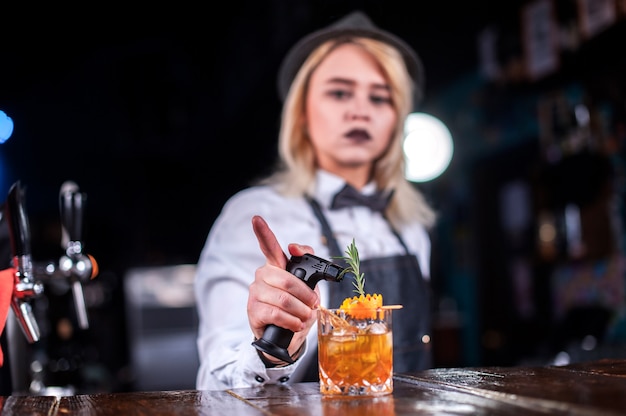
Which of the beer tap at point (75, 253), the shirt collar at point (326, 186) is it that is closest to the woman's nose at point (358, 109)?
the shirt collar at point (326, 186)

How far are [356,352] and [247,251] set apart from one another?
943 mm

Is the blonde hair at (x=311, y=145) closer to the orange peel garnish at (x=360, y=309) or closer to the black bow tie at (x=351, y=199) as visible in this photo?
the black bow tie at (x=351, y=199)

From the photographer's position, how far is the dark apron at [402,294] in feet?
7.23

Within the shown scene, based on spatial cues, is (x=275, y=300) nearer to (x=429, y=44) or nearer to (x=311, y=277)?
(x=311, y=277)

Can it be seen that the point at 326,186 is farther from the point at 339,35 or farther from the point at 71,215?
the point at 71,215

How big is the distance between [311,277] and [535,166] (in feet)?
13.5

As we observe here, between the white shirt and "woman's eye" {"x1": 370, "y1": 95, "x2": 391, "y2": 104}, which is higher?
"woman's eye" {"x1": 370, "y1": 95, "x2": 391, "y2": 104}

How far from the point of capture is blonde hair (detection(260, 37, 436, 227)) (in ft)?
7.95

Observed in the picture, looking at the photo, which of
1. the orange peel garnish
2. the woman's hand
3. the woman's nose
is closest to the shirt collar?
the woman's nose

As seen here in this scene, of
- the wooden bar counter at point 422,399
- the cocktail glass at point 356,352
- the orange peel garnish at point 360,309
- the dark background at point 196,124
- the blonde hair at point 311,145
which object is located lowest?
the wooden bar counter at point 422,399

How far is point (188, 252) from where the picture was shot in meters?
10.7

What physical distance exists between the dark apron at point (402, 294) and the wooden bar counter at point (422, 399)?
2.24ft

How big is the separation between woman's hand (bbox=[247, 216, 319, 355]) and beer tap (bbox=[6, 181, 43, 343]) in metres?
0.53

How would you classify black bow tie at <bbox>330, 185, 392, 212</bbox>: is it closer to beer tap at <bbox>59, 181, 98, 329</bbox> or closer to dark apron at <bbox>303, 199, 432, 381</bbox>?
dark apron at <bbox>303, 199, 432, 381</bbox>
